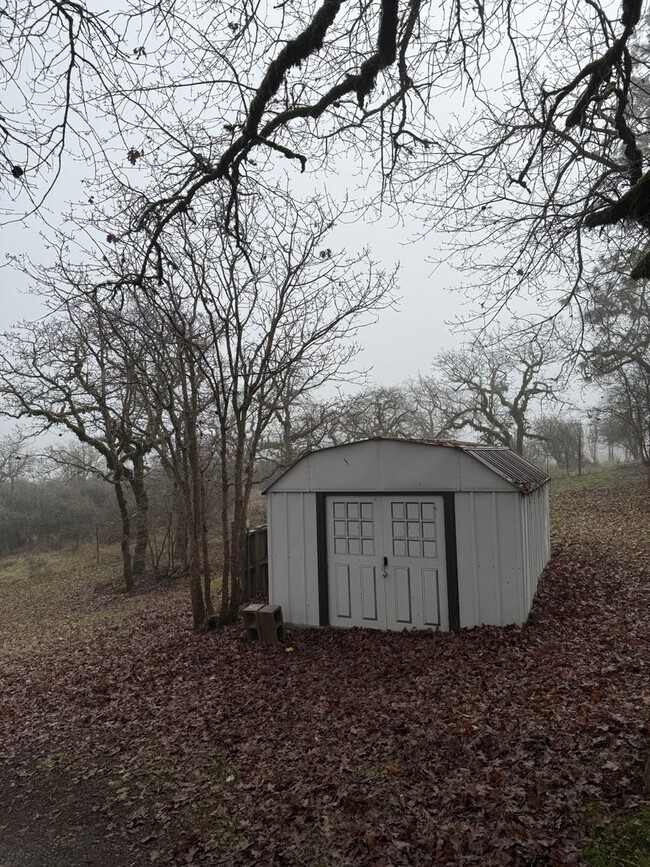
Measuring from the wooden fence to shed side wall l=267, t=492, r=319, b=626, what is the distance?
1.58 metres

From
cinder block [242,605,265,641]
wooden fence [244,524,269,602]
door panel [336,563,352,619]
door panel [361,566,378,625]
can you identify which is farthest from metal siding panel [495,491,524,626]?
wooden fence [244,524,269,602]

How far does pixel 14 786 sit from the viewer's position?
509cm

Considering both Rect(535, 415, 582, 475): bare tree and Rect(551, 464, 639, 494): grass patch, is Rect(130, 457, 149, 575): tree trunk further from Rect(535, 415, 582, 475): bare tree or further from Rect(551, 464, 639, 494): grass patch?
Rect(535, 415, 582, 475): bare tree

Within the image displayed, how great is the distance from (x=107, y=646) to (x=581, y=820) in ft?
28.4

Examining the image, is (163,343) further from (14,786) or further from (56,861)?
(56,861)

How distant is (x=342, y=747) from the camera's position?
4836 millimetres

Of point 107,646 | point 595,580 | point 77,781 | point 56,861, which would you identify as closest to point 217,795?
point 56,861

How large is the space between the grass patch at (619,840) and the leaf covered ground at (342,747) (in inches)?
1.0

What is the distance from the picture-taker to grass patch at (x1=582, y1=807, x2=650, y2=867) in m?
2.97

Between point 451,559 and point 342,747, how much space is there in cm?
342

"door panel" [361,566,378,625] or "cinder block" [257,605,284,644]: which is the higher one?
"door panel" [361,566,378,625]

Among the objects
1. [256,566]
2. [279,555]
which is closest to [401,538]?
[279,555]

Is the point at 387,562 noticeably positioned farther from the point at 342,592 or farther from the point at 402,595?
the point at 342,592

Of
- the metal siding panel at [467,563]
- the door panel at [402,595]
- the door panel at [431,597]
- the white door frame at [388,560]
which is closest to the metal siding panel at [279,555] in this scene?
the white door frame at [388,560]
